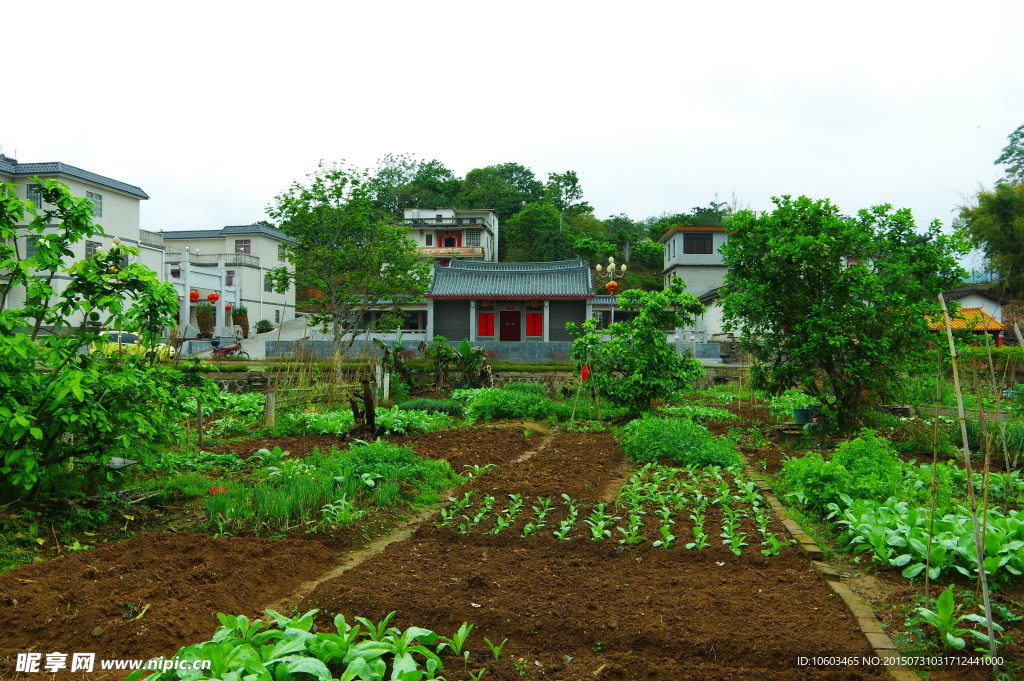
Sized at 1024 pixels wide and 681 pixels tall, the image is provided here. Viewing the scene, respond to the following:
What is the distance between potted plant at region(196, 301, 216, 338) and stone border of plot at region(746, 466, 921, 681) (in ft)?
110

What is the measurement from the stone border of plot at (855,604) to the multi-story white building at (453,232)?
1555 inches

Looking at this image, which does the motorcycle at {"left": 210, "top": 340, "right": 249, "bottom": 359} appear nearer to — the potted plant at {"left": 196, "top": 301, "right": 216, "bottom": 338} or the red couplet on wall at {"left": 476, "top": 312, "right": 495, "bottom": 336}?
the potted plant at {"left": 196, "top": 301, "right": 216, "bottom": 338}

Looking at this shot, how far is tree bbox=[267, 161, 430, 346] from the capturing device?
18406 mm

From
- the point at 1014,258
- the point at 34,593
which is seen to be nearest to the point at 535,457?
the point at 34,593

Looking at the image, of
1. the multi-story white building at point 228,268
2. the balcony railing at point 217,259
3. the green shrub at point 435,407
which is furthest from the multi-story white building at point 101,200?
the green shrub at point 435,407

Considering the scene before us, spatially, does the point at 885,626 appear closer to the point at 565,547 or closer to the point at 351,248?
the point at 565,547

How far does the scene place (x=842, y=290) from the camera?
9922 millimetres

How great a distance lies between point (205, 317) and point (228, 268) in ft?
11.3

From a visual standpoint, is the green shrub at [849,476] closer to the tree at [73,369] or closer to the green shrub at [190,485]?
the tree at [73,369]

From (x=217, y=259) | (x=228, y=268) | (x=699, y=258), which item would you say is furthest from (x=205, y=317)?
(x=699, y=258)

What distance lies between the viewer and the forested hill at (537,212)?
43375mm

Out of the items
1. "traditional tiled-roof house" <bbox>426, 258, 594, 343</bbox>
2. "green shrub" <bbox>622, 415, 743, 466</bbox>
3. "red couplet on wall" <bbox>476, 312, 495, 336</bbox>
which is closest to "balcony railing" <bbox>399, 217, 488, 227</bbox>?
"traditional tiled-roof house" <bbox>426, 258, 594, 343</bbox>

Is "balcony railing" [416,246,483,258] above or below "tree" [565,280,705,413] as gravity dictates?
above

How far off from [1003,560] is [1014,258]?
29379 mm
